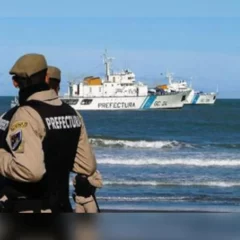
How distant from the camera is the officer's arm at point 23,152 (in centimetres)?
278

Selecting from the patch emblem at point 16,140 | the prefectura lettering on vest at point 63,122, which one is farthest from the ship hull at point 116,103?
the patch emblem at point 16,140

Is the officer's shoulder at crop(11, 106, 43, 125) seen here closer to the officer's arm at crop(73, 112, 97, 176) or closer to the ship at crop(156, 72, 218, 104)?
the officer's arm at crop(73, 112, 97, 176)

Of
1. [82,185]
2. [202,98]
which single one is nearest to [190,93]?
[202,98]

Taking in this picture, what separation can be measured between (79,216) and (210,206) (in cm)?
829

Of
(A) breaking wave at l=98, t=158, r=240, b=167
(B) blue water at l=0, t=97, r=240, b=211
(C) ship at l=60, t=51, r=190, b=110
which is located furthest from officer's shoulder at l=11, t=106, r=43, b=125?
(C) ship at l=60, t=51, r=190, b=110

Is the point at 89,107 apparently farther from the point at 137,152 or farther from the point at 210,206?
the point at 210,206

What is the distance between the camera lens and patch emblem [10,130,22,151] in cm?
278

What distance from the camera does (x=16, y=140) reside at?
2781 millimetres

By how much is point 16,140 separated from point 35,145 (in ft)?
0.26

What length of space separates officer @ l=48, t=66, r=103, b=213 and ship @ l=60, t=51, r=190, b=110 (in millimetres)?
56933

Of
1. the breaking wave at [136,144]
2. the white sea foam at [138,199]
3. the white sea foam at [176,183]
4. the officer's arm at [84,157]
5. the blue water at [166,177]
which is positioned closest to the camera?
the officer's arm at [84,157]

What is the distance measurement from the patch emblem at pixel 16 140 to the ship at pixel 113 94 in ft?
189

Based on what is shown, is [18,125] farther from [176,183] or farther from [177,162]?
[177,162]

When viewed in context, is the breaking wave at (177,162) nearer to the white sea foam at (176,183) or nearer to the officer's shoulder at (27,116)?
the white sea foam at (176,183)
